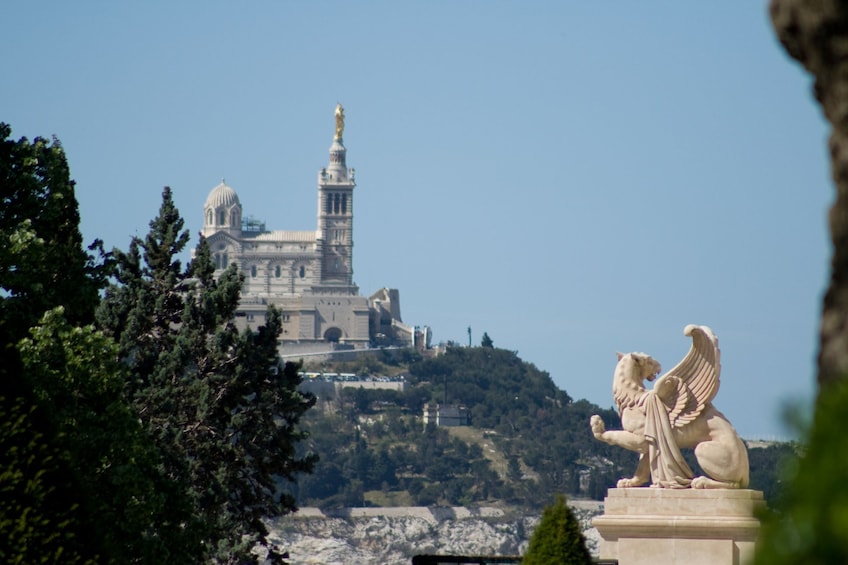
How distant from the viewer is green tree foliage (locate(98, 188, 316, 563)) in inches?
1433

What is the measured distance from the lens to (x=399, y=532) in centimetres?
18312

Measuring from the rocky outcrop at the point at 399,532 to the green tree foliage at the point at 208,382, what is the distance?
427ft

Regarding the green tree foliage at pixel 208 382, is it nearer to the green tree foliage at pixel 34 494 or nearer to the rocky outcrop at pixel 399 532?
the green tree foliage at pixel 34 494

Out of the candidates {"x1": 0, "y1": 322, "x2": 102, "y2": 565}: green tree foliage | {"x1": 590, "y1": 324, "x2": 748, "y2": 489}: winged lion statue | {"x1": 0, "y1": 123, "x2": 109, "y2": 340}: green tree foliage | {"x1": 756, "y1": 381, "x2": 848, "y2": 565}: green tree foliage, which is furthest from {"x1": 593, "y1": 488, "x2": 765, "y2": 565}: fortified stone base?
{"x1": 756, "y1": 381, "x2": 848, "y2": 565}: green tree foliage

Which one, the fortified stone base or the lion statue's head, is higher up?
the lion statue's head

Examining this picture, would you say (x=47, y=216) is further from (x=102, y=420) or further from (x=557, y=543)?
(x=557, y=543)

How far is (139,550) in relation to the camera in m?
20.4

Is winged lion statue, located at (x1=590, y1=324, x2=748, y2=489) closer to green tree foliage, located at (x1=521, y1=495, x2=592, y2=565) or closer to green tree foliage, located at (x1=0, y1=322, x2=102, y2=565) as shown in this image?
green tree foliage, located at (x1=521, y1=495, x2=592, y2=565)

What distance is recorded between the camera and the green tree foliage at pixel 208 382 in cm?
3641

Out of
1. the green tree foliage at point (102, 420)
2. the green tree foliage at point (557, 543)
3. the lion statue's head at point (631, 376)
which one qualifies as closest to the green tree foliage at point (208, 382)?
the green tree foliage at point (102, 420)

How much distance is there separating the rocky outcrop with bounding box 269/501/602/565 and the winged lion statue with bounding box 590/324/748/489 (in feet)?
503

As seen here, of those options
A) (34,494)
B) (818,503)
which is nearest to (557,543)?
(34,494)

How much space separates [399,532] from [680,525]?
170 metres

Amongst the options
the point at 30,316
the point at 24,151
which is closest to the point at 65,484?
the point at 30,316
